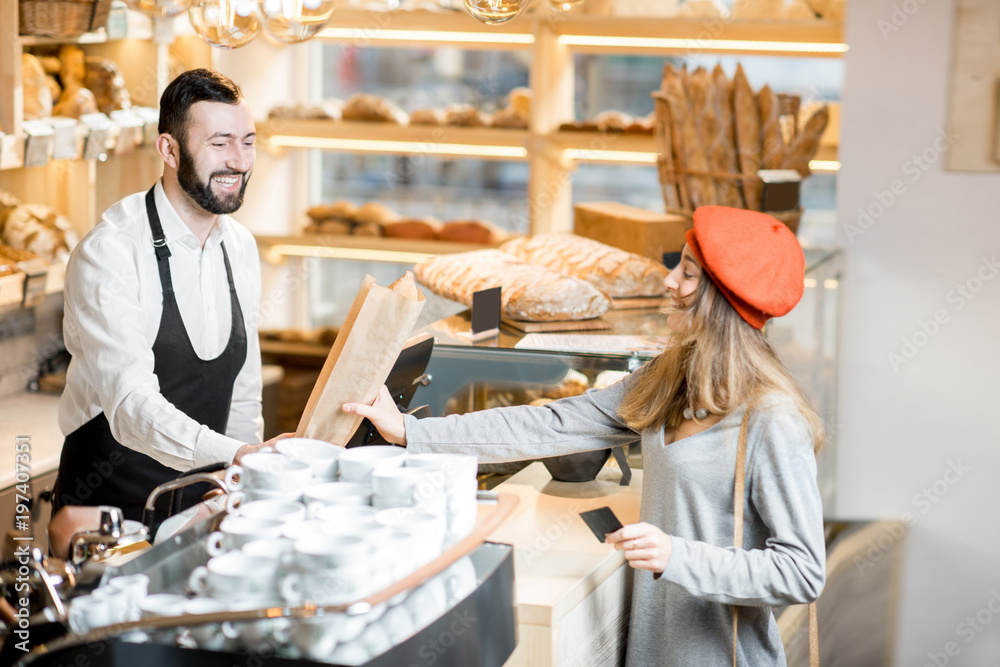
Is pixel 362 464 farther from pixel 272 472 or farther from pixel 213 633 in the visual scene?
pixel 213 633

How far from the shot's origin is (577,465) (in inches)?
77.9

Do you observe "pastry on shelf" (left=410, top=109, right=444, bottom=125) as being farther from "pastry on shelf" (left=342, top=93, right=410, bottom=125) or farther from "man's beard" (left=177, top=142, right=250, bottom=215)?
"man's beard" (left=177, top=142, right=250, bottom=215)

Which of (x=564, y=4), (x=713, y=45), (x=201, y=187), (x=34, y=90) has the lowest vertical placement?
(x=201, y=187)

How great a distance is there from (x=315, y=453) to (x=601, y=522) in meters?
0.42

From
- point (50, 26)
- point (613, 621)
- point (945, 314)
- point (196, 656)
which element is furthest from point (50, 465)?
point (945, 314)

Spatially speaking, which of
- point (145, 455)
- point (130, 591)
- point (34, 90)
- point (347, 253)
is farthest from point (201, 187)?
point (347, 253)

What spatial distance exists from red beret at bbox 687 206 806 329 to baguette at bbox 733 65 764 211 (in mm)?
1463

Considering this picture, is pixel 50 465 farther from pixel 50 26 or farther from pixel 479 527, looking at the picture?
pixel 479 527

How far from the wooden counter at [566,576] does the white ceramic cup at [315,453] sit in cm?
36

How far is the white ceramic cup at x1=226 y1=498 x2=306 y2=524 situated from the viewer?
114 cm

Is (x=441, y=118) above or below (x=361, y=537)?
above

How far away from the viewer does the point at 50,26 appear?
2994 mm

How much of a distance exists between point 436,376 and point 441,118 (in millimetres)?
2319

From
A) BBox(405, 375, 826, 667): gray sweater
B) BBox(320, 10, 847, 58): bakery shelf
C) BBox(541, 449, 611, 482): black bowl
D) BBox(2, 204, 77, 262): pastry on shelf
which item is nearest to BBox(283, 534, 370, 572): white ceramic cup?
BBox(405, 375, 826, 667): gray sweater
